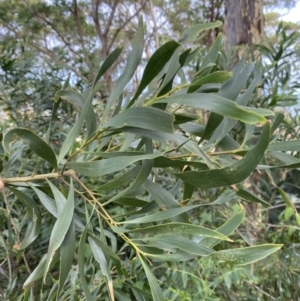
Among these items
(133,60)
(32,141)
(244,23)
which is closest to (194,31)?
(133,60)

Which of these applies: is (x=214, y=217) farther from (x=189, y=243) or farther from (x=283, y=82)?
(x=189, y=243)

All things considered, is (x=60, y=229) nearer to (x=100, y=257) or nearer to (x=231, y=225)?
(x=100, y=257)

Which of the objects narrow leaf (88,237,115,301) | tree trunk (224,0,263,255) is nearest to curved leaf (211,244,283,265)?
narrow leaf (88,237,115,301)

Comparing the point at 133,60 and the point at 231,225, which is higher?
the point at 133,60

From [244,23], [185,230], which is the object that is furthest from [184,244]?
[244,23]

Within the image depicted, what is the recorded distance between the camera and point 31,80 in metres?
1.08

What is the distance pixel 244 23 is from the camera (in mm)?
1672

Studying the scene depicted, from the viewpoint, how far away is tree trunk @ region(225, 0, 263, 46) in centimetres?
166

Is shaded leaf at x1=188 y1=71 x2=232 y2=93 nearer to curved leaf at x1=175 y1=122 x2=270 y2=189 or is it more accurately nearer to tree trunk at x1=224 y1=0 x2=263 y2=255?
curved leaf at x1=175 y1=122 x2=270 y2=189

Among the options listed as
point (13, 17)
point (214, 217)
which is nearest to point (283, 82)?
point (214, 217)

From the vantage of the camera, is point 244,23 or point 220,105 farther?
point 244,23

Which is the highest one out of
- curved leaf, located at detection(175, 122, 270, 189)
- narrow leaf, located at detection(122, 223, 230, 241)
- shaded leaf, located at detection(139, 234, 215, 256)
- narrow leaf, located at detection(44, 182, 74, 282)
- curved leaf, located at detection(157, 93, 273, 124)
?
curved leaf, located at detection(157, 93, 273, 124)

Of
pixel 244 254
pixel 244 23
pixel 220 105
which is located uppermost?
pixel 244 23

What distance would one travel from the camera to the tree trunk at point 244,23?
1659 millimetres
